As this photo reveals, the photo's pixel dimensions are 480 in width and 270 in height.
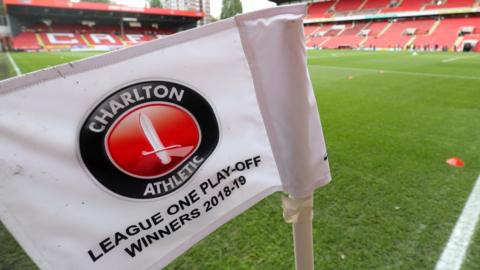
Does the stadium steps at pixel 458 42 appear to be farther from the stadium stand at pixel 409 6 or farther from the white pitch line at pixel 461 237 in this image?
the white pitch line at pixel 461 237

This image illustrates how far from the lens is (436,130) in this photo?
3891mm

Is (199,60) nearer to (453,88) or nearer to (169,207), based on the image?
(169,207)

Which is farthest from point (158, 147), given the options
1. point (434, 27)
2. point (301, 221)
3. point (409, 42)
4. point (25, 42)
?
point (25, 42)

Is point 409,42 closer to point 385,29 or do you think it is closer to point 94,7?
point 385,29

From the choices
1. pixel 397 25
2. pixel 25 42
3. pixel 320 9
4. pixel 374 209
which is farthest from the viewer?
pixel 320 9

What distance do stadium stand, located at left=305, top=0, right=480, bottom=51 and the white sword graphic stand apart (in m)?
30.7

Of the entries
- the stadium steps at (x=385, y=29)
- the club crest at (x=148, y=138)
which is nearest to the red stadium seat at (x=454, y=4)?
the stadium steps at (x=385, y=29)

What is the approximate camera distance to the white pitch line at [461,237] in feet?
5.32

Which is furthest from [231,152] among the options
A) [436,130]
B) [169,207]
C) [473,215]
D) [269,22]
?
[436,130]

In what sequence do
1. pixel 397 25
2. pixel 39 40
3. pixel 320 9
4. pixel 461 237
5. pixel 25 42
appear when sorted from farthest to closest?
1. pixel 320 9
2. pixel 39 40
3. pixel 25 42
4. pixel 397 25
5. pixel 461 237

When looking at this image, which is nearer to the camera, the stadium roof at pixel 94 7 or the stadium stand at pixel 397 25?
the stadium stand at pixel 397 25

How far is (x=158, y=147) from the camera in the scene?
2.65ft

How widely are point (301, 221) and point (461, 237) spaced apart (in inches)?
55.1

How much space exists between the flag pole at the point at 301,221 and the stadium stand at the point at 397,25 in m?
30.3
